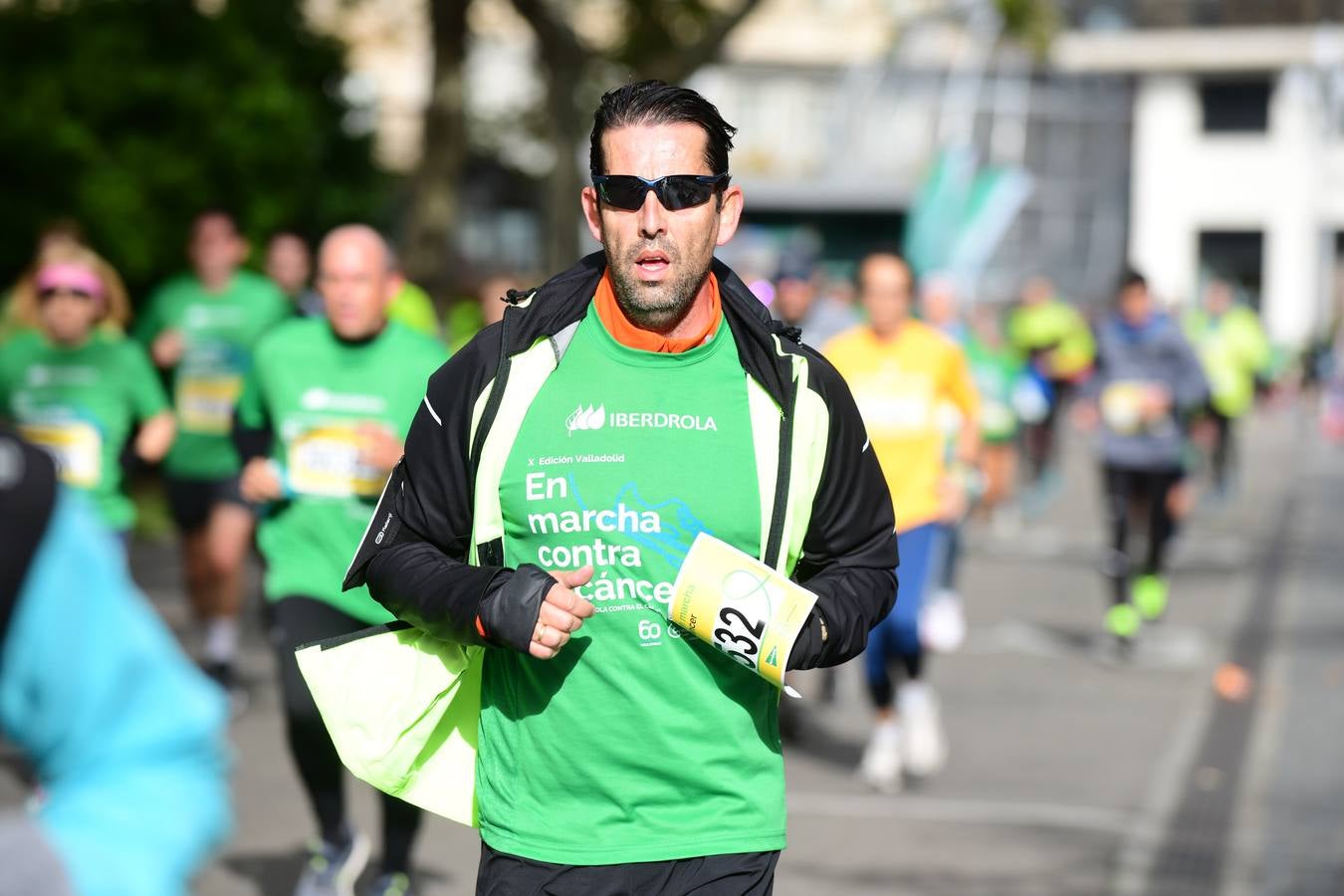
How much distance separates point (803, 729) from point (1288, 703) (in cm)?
255

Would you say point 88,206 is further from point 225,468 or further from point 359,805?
point 359,805

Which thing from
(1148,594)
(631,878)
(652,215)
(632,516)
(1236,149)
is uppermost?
(1236,149)

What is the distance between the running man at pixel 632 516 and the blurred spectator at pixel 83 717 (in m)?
1.45

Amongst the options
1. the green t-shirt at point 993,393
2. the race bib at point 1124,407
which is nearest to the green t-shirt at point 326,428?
the race bib at point 1124,407

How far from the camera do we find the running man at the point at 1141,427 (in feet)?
39.5

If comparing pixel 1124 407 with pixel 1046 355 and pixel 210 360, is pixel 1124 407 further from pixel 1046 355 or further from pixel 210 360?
pixel 1046 355

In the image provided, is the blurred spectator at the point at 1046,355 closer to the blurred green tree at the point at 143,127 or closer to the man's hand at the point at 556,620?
the blurred green tree at the point at 143,127

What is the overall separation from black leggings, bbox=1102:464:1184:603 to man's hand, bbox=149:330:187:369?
204 inches

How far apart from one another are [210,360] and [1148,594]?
5.47 m

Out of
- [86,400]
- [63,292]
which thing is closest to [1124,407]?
[86,400]

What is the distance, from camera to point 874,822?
8055mm

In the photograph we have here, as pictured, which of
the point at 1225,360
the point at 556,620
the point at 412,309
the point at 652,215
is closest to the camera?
the point at 556,620

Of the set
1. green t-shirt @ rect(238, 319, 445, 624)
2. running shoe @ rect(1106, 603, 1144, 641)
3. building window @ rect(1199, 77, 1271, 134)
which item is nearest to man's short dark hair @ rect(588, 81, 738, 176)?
green t-shirt @ rect(238, 319, 445, 624)

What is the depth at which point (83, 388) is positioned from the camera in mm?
8703
